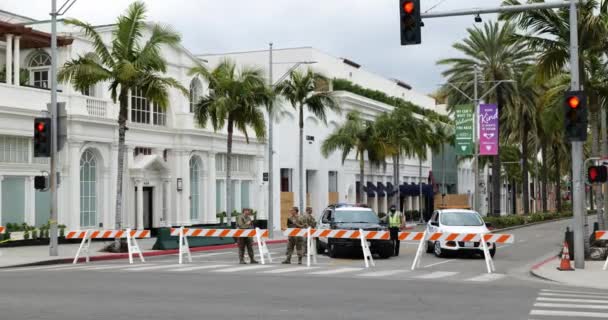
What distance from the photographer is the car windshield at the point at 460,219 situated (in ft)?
96.2

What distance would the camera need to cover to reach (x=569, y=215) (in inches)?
3307

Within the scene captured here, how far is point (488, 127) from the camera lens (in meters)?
43.8

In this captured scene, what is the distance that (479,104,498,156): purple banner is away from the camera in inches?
1708

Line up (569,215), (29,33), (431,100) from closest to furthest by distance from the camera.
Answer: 1. (29,33)
2. (569,215)
3. (431,100)

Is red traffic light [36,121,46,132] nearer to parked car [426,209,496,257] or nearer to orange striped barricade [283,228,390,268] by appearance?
orange striped barricade [283,228,390,268]

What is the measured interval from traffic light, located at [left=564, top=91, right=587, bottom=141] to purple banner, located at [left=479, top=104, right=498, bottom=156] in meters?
21.9

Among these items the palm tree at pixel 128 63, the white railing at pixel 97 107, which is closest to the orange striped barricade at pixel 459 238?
the palm tree at pixel 128 63

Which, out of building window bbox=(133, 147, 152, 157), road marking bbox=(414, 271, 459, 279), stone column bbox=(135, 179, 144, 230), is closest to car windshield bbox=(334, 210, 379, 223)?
road marking bbox=(414, 271, 459, 279)

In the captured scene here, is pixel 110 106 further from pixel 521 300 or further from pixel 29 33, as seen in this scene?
pixel 521 300

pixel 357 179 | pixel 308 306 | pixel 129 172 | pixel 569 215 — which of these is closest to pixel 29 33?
pixel 129 172

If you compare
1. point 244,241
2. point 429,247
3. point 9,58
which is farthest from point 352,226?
point 9,58

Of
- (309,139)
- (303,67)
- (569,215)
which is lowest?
(569,215)

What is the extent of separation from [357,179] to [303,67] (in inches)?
383

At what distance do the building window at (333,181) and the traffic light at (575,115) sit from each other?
40.3 metres
